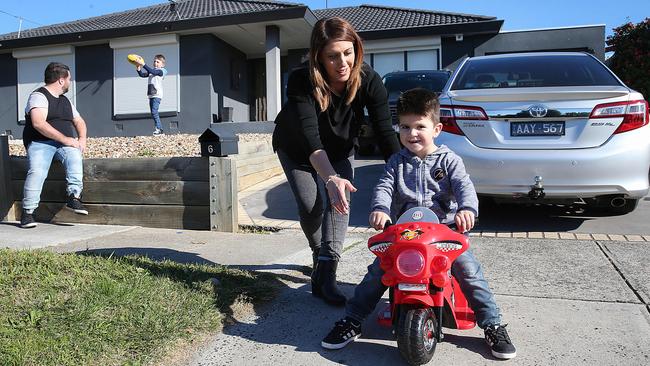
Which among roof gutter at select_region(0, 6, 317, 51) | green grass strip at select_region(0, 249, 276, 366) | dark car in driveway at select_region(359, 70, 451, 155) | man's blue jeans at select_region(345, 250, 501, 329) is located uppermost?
roof gutter at select_region(0, 6, 317, 51)

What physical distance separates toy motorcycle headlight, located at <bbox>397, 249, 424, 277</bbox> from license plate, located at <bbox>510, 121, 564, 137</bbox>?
8.52 feet

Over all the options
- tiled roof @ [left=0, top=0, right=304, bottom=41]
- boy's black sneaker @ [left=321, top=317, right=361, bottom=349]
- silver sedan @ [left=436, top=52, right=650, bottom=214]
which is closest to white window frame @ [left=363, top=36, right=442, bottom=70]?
tiled roof @ [left=0, top=0, right=304, bottom=41]

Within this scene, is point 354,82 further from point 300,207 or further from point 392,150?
point 300,207

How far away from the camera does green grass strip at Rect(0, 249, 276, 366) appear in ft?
7.34

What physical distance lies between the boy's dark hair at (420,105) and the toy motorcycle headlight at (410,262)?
73 cm

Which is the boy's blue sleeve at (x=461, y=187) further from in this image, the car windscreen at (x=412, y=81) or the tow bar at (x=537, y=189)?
the car windscreen at (x=412, y=81)

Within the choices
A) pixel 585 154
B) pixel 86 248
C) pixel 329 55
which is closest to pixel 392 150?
pixel 329 55

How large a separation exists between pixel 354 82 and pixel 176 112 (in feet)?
45.8

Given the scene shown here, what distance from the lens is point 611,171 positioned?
13.8 ft

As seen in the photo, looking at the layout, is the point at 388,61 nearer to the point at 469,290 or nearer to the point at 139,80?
→ the point at 139,80

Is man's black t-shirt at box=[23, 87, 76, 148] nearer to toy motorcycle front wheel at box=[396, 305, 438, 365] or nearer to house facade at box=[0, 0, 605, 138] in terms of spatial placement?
toy motorcycle front wheel at box=[396, 305, 438, 365]

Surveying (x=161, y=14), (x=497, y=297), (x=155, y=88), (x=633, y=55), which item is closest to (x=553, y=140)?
(x=497, y=297)

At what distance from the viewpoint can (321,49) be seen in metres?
2.76

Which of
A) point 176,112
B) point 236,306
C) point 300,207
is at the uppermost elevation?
point 176,112
